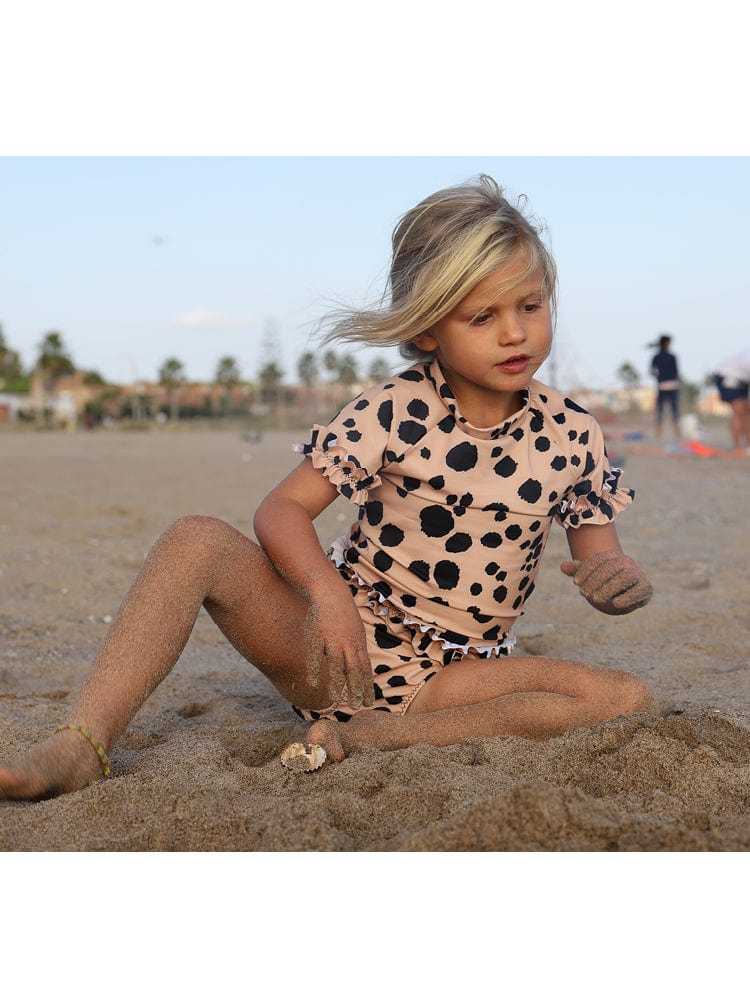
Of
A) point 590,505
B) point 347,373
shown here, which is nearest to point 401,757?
point 590,505

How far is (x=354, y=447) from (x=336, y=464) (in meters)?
0.05

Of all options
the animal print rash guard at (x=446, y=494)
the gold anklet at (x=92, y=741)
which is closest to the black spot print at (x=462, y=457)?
the animal print rash guard at (x=446, y=494)

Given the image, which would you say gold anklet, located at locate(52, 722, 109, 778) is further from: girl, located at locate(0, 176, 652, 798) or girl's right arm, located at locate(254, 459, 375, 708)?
girl's right arm, located at locate(254, 459, 375, 708)

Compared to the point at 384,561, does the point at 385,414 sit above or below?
above

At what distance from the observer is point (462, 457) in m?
2.37

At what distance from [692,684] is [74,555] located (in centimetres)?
330

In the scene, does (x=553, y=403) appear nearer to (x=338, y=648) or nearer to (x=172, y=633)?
(x=338, y=648)

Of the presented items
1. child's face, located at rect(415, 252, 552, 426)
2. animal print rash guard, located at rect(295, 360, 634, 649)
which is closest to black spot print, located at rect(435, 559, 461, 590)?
animal print rash guard, located at rect(295, 360, 634, 649)

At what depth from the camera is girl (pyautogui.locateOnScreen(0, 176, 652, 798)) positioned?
2.17 m

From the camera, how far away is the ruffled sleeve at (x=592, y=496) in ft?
8.28

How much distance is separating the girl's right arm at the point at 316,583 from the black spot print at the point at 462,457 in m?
0.28

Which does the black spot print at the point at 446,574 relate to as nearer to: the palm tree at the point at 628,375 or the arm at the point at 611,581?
the arm at the point at 611,581

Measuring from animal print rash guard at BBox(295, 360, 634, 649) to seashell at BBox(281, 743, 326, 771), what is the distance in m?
0.42

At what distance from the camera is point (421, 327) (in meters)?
2.33
